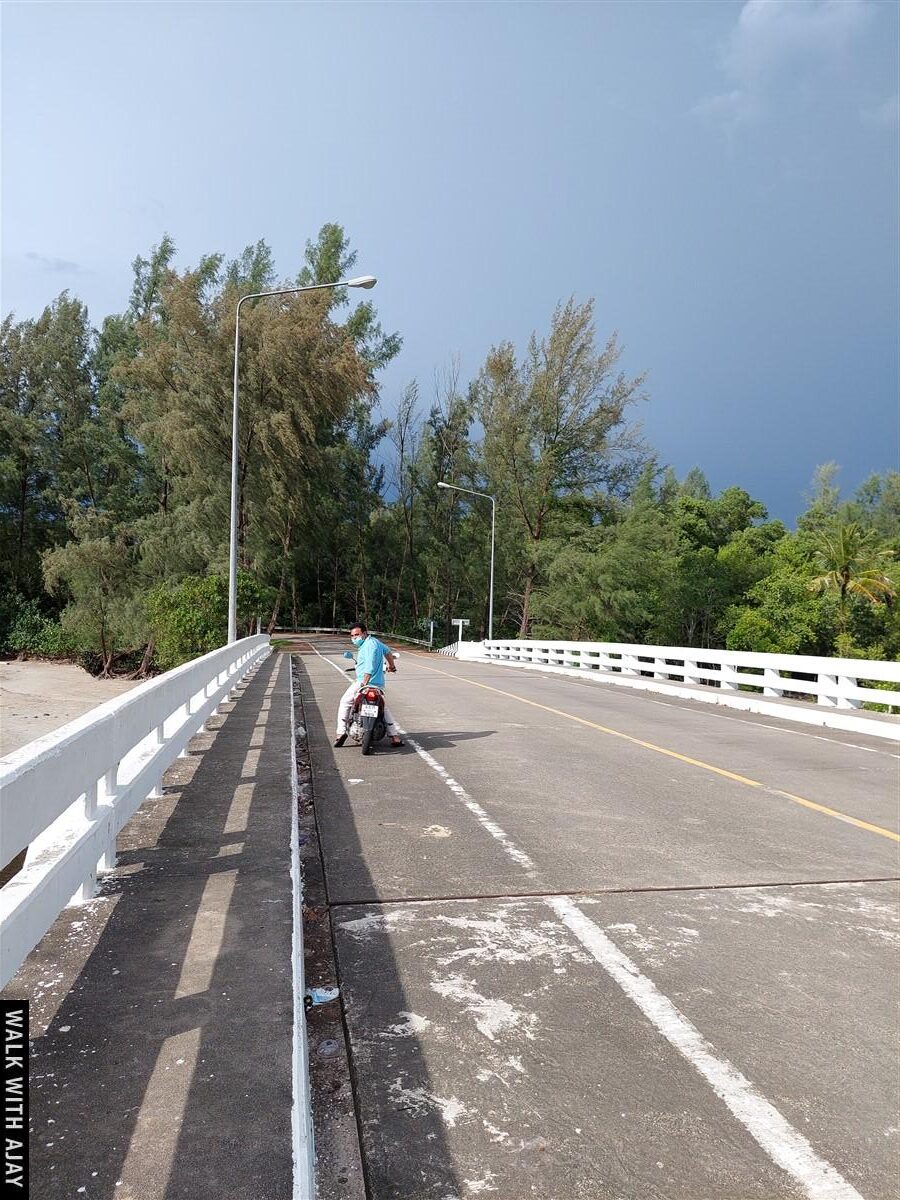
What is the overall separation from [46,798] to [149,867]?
177 cm

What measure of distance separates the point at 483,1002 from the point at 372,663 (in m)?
7.11

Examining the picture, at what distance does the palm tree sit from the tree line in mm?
139

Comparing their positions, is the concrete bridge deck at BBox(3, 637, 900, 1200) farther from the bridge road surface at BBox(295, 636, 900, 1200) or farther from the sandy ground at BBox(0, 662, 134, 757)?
the sandy ground at BBox(0, 662, 134, 757)

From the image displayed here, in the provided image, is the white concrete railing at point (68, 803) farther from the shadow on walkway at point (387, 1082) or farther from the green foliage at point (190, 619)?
the green foliage at point (190, 619)

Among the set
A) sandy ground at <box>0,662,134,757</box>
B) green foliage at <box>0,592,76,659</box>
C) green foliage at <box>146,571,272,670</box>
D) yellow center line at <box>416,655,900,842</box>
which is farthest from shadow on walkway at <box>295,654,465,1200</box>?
green foliage at <box>0,592,76,659</box>

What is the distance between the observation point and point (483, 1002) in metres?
4.18

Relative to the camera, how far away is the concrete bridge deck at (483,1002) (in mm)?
2885

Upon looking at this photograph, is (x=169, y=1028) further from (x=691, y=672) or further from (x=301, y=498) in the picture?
(x=301, y=498)

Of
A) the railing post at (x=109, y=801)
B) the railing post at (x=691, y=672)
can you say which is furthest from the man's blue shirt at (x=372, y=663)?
the railing post at (x=691, y=672)

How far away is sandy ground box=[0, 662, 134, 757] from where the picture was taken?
31109 mm

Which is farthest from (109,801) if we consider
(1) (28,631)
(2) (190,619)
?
(1) (28,631)

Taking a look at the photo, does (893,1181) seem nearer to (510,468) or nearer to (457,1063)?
(457,1063)

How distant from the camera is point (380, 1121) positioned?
125 inches

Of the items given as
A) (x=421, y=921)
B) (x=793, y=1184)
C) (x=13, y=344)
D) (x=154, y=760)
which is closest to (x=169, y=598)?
(x=154, y=760)
